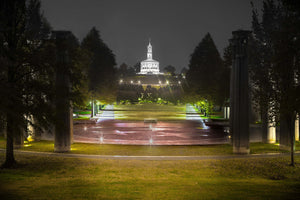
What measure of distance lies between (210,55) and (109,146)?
48.6 metres

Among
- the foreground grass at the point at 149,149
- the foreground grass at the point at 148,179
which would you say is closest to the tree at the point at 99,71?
the foreground grass at the point at 149,149

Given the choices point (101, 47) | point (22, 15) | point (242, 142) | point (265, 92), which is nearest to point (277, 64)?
point (265, 92)

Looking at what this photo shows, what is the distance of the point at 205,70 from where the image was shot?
64812 mm

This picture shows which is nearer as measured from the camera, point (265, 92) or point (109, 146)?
point (265, 92)

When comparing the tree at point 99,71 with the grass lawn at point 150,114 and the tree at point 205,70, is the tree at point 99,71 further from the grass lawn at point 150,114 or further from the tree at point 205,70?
the tree at point 205,70

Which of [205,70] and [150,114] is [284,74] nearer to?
[150,114]

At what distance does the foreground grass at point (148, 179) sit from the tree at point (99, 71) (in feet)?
138

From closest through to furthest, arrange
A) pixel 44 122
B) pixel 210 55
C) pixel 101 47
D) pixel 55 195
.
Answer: pixel 55 195 → pixel 44 122 → pixel 101 47 → pixel 210 55

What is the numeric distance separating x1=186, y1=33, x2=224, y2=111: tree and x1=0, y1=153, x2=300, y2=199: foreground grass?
3870cm

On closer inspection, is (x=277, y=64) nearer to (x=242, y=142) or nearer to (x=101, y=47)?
(x=242, y=142)

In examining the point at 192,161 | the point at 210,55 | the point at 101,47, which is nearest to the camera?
the point at 192,161

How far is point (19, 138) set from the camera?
2162 cm

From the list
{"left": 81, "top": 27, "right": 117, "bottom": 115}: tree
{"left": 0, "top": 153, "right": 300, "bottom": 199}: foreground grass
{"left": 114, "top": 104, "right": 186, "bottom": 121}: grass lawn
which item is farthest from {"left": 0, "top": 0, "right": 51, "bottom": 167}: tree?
{"left": 81, "top": 27, "right": 117, "bottom": 115}: tree

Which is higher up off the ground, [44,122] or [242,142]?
[44,122]
